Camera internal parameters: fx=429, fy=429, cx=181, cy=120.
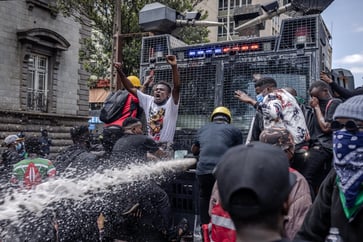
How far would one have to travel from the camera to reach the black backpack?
525 centimetres

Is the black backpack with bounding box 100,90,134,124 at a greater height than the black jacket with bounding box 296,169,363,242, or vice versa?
the black backpack with bounding box 100,90,134,124

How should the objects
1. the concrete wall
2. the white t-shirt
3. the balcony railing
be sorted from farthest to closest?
Answer: the balcony railing < the concrete wall < the white t-shirt

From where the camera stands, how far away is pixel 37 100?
706 inches

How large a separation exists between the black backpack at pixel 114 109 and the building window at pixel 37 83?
43.3ft

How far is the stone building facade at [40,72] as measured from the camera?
53.9ft

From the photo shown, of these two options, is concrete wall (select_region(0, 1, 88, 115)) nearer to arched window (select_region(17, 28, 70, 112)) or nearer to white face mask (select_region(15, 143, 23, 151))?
arched window (select_region(17, 28, 70, 112))

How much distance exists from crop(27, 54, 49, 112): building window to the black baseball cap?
17.2m

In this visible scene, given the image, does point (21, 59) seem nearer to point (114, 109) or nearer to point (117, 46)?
point (117, 46)

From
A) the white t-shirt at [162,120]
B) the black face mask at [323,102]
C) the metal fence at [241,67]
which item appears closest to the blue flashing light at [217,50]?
the metal fence at [241,67]

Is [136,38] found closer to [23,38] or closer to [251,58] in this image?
[23,38]

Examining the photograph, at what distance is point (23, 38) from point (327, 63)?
14.2 meters

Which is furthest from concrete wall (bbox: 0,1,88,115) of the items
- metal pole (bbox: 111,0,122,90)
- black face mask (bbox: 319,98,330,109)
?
black face mask (bbox: 319,98,330,109)

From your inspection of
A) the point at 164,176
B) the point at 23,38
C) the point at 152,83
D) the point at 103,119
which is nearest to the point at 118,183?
the point at 164,176

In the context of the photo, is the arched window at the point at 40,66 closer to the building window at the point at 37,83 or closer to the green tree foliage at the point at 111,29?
the building window at the point at 37,83
